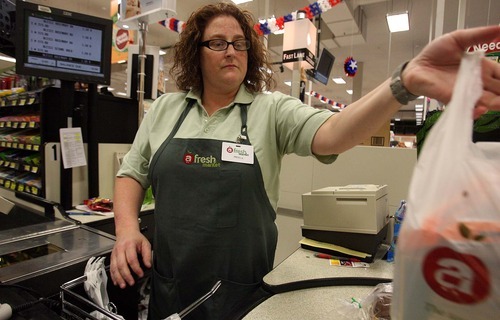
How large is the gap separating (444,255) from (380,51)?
9.30 m

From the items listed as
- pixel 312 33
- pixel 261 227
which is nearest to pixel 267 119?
pixel 261 227

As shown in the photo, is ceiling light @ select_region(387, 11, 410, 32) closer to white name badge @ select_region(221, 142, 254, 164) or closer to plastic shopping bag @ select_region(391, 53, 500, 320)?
white name badge @ select_region(221, 142, 254, 164)

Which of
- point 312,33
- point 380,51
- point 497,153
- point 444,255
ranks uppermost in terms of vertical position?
point 380,51

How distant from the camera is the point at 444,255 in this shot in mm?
359

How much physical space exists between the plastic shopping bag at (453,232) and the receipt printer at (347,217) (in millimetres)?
954

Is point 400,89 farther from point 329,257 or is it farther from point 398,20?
point 398,20

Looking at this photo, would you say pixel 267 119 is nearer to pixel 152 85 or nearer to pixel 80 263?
pixel 80 263

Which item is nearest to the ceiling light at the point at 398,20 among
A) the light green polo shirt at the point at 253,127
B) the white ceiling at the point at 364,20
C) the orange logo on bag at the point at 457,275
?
the white ceiling at the point at 364,20

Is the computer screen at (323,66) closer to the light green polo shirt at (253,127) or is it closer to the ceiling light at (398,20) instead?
the ceiling light at (398,20)

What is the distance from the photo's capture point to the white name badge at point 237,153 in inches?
41.8

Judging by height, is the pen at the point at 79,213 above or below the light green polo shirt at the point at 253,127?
below

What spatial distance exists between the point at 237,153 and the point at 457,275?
2.55ft

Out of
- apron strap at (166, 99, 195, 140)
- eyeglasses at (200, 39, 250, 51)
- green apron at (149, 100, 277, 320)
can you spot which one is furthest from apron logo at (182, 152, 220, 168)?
eyeglasses at (200, 39, 250, 51)

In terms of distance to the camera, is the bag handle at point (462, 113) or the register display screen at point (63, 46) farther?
the register display screen at point (63, 46)
